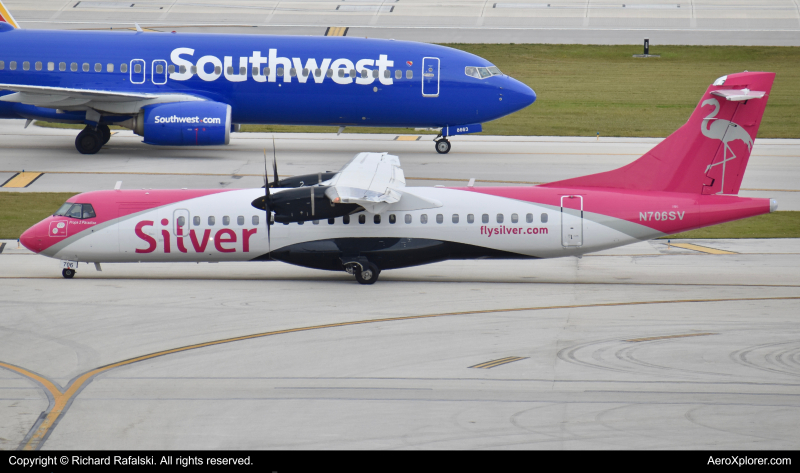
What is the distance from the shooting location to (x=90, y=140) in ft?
134

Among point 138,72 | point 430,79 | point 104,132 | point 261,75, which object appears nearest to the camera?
point 138,72

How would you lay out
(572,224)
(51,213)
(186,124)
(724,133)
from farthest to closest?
(186,124) < (51,213) < (724,133) < (572,224)

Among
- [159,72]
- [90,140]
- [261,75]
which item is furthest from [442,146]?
[90,140]

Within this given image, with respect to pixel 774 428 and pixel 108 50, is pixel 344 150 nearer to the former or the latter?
pixel 108 50

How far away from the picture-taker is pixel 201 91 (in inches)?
1566

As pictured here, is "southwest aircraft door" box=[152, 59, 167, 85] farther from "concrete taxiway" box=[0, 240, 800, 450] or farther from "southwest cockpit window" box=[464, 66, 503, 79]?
"concrete taxiway" box=[0, 240, 800, 450]

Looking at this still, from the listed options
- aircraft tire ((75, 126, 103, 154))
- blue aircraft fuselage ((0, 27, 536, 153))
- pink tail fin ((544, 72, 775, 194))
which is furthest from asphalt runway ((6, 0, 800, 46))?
pink tail fin ((544, 72, 775, 194))

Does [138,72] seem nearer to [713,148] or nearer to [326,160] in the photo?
[326,160]

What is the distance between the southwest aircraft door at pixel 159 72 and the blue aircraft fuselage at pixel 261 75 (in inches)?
1.7

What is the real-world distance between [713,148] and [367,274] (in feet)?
32.5

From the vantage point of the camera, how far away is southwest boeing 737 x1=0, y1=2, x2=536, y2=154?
38906 millimetres

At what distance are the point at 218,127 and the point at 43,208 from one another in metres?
8.39

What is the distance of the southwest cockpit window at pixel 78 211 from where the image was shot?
25219mm
